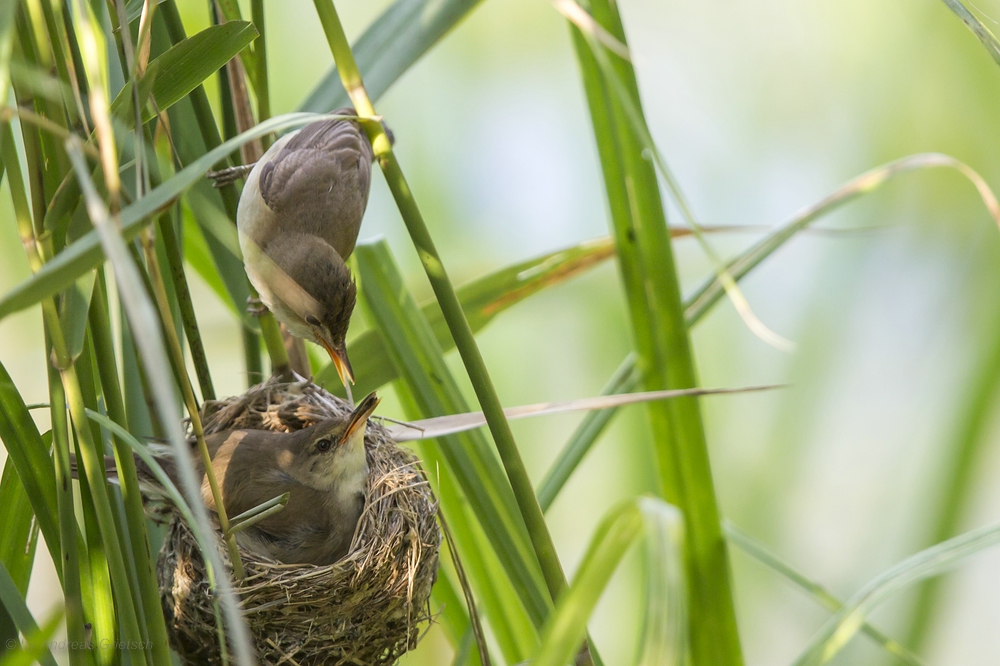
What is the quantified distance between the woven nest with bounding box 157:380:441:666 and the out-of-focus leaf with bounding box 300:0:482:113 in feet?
1.85

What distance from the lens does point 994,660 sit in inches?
88.7

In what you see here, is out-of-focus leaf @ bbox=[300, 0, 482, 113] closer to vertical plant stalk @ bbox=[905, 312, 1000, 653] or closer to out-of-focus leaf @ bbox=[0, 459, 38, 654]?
out-of-focus leaf @ bbox=[0, 459, 38, 654]

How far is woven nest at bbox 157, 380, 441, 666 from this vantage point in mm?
964

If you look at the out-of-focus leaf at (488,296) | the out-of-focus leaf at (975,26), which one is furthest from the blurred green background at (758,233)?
the out-of-focus leaf at (975,26)

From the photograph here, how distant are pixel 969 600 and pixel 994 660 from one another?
196 mm

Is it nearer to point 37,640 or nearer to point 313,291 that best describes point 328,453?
point 313,291

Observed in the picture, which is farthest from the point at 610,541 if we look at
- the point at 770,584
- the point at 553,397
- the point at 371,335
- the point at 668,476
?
the point at 770,584

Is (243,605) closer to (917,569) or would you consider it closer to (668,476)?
(668,476)

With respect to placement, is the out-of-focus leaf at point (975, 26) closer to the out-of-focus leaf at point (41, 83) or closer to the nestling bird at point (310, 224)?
the out-of-focus leaf at point (41, 83)

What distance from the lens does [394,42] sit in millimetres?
843

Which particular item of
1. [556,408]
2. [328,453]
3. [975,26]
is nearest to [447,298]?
[556,408]

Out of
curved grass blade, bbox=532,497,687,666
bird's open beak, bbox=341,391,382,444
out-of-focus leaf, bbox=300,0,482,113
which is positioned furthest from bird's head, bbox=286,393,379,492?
curved grass blade, bbox=532,497,687,666

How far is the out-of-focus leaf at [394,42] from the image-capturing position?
80cm

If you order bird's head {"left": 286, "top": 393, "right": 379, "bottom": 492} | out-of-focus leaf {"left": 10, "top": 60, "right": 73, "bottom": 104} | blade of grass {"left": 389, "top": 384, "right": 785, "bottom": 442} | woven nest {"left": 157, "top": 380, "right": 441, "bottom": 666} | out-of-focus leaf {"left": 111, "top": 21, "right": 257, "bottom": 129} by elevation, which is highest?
out-of-focus leaf {"left": 111, "top": 21, "right": 257, "bottom": 129}
